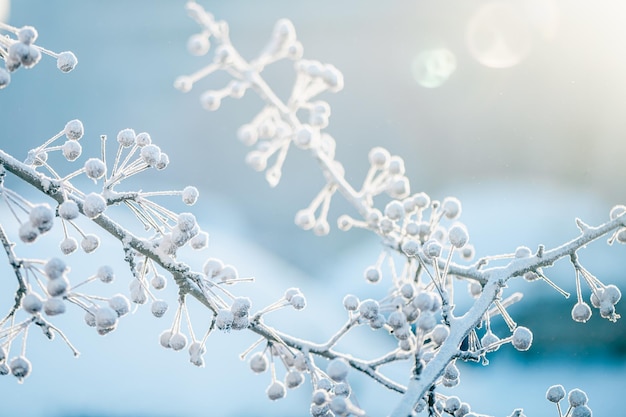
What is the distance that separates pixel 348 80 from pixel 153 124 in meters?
0.77

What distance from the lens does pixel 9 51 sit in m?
0.52

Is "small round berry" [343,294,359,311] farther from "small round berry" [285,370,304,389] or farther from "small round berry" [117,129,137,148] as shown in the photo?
"small round berry" [117,129,137,148]

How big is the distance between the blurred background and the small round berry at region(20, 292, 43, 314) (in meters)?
1.07

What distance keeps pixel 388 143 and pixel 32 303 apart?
6.53ft

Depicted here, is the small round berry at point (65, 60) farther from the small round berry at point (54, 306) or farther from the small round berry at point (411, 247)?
the small round berry at point (411, 247)

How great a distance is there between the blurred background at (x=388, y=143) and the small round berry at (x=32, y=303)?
1069mm

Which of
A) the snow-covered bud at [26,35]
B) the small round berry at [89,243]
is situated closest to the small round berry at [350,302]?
the small round berry at [89,243]

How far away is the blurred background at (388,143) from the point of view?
1.60m

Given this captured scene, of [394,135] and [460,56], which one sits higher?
[460,56]

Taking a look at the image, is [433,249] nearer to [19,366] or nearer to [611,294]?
[611,294]

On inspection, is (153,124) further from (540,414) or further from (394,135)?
(540,414)

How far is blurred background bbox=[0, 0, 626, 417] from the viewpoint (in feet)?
5.25

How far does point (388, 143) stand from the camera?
7.89ft

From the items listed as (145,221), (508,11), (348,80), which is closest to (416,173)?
(348,80)
